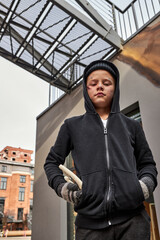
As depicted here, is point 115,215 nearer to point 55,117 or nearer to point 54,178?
point 54,178

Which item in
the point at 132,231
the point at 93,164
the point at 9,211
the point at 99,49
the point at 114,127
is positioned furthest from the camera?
the point at 9,211

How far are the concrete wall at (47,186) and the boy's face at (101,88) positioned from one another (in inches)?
174

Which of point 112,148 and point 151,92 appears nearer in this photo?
point 112,148

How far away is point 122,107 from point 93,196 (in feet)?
12.1

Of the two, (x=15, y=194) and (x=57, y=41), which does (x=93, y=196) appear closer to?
(x=57, y=41)

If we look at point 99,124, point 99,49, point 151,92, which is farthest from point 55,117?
point 99,124

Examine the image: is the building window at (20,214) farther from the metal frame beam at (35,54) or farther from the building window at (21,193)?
the metal frame beam at (35,54)

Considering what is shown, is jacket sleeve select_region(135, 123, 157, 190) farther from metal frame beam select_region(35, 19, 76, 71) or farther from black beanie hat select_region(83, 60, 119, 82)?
metal frame beam select_region(35, 19, 76, 71)

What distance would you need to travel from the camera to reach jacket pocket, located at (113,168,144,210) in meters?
1.04

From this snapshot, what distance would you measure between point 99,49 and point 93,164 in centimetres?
490

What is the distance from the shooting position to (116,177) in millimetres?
1118

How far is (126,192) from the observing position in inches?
41.5

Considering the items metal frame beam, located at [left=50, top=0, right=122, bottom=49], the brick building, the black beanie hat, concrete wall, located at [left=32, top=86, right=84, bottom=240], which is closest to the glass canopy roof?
metal frame beam, located at [left=50, top=0, right=122, bottom=49]

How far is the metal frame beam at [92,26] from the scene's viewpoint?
4.43m
